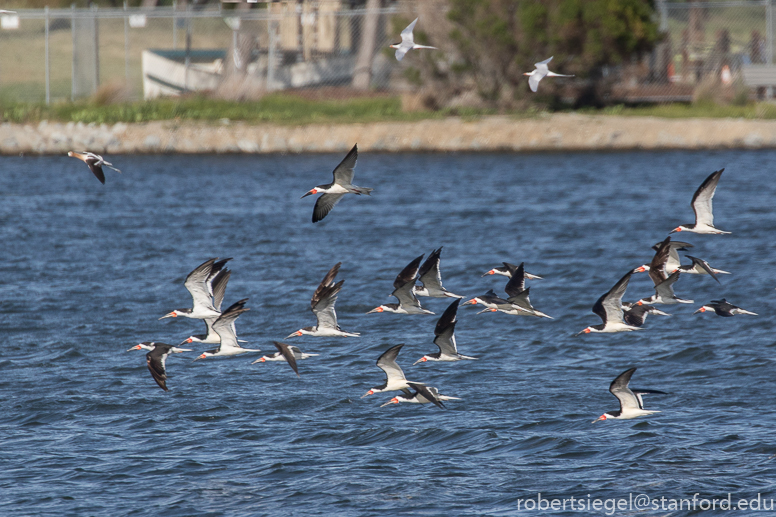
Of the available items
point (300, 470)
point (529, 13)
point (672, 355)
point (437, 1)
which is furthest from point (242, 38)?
point (300, 470)


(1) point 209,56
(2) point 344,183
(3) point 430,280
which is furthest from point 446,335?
(1) point 209,56

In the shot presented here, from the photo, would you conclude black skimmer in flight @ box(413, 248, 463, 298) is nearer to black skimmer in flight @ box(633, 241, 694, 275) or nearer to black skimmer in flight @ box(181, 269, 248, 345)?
black skimmer in flight @ box(181, 269, 248, 345)

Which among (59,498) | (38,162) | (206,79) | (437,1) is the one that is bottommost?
(59,498)

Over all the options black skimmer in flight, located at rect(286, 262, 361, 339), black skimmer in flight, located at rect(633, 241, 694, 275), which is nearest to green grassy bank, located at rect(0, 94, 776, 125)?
black skimmer in flight, located at rect(633, 241, 694, 275)

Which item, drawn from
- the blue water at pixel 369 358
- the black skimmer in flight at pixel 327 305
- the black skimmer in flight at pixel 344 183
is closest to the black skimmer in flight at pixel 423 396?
the blue water at pixel 369 358

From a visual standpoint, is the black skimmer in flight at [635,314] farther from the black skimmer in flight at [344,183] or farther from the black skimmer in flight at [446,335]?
the black skimmer in flight at [344,183]

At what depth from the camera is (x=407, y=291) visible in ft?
47.0

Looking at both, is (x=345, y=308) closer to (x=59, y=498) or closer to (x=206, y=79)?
(x=59, y=498)

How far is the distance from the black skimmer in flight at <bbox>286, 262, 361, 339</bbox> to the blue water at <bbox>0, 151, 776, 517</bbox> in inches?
61.5

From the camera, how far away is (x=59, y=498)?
12648 millimetres

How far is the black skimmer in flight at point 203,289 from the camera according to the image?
14.3 meters

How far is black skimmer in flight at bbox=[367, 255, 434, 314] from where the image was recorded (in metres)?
14.1

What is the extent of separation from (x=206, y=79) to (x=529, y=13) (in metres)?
13.4

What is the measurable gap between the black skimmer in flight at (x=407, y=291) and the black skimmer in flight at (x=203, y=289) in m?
2.20
